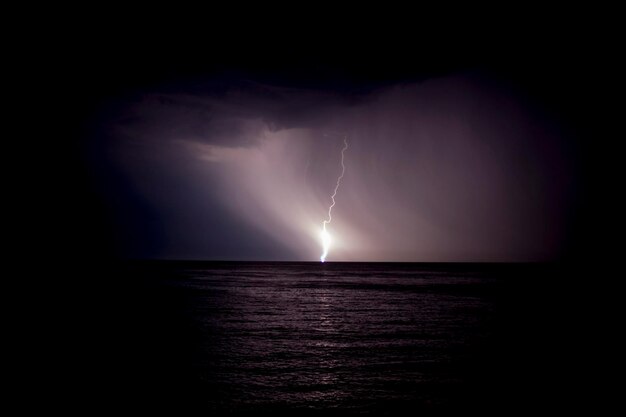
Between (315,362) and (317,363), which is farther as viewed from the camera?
(315,362)

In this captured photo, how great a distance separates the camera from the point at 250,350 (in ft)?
52.8

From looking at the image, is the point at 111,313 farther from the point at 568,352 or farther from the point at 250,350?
the point at 568,352

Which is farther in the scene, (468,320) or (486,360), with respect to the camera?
(468,320)

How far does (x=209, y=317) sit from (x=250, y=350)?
387 inches

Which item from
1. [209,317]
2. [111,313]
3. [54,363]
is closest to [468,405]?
[54,363]

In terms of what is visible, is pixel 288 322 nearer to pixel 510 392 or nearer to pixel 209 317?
pixel 209 317

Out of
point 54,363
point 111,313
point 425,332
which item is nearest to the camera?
point 54,363

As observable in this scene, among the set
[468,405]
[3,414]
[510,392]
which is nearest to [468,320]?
[510,392]

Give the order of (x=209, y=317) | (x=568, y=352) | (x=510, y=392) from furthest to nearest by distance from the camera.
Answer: (x=209, y=317) → (x=568, y=352) → (x=510, y=392)

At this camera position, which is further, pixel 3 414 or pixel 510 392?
pixel 510 392

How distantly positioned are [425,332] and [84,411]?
14.8 metres

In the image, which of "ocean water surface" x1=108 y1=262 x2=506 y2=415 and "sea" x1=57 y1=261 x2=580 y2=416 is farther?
"ocean water surface" x1=108 y1=262 x2=506 y2=415

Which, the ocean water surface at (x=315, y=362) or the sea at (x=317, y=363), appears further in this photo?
the ocean water surface at (x=315, y=362)

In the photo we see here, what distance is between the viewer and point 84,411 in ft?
31.9
